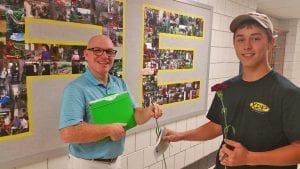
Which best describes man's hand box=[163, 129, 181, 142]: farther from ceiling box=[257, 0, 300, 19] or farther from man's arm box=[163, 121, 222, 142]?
ceiling box=[257, 0, 300, 19]

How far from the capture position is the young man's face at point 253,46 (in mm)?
1359

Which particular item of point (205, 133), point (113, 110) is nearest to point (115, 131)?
point (113, 110)

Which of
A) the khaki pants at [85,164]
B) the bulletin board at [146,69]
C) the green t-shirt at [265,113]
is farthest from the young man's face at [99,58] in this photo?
the green t-shirt at [265,113]

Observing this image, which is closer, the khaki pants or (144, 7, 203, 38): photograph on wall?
the khaki pants

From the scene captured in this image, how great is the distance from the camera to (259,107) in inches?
52.7

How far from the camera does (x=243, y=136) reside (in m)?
1.39

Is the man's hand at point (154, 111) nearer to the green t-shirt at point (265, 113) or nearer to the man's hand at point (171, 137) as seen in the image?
the man's hand at point (171, 137)

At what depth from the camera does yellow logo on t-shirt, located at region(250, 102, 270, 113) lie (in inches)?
51.8

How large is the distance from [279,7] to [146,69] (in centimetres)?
356

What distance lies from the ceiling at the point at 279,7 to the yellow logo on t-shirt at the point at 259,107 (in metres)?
3.48

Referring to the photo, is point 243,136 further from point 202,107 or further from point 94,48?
point 202,107

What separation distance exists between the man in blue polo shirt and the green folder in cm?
5

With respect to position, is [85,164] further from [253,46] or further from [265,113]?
[253,46]

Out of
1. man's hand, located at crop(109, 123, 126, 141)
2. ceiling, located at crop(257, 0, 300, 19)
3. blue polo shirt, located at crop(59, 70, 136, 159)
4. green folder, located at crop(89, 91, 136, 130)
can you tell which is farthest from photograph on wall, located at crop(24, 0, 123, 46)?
ceiling, located at crop(257, 0, 300, 19)
